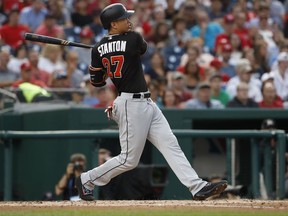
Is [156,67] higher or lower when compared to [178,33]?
lower

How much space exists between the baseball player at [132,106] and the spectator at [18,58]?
612cm

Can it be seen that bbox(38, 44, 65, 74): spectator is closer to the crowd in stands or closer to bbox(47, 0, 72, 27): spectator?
the crowd in stands

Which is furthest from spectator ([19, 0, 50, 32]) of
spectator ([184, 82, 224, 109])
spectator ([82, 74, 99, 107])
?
spectator ([184, 82, 224, 109])

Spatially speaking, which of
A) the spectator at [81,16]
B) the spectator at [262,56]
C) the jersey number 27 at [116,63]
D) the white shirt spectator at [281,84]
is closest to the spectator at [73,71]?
the spectator at [81,16]

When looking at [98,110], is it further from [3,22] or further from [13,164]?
[3,22]

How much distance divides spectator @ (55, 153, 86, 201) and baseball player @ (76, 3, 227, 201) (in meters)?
2.90

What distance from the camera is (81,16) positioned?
16344 millimetres

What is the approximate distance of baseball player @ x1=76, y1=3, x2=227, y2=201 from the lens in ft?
25.7

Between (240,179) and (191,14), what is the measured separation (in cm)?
534

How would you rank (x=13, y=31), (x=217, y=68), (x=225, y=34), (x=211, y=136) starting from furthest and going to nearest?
(x=225, y=34), (x=13, y=31), (x=217, y=68), (x=211, y=136)

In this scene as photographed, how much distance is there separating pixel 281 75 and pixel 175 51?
1.96 meters

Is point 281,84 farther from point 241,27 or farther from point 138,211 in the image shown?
point 138,211

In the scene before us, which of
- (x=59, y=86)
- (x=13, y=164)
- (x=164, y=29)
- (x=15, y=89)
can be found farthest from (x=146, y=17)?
(x=13, y=164)

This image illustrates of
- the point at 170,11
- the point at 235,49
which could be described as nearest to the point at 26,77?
the point at 235,49
